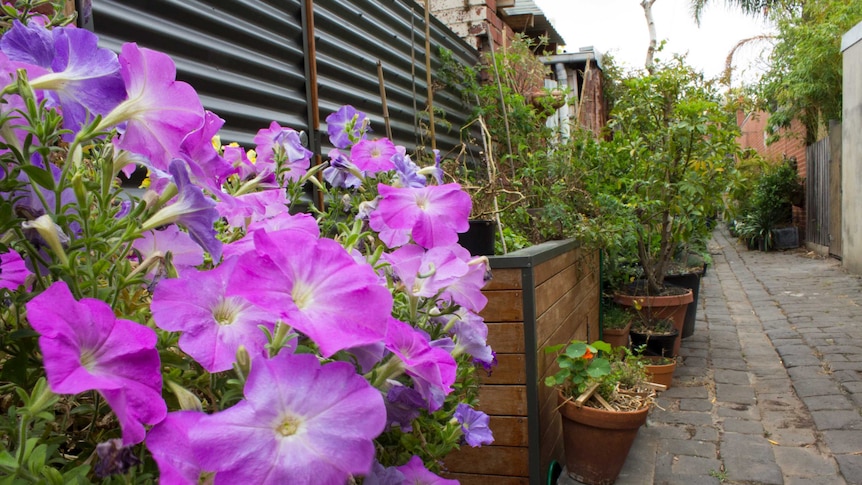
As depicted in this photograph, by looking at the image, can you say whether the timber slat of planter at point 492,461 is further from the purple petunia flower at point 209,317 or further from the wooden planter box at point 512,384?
the purple petunia flower at point 209,317

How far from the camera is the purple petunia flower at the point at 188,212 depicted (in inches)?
23.2

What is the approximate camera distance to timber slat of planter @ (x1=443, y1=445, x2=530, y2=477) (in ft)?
8.66

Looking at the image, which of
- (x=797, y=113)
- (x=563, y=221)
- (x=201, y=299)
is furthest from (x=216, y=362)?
(x=797, y=113)

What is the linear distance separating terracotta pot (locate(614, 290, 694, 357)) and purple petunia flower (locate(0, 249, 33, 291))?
502 centimetres

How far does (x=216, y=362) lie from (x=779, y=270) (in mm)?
11967

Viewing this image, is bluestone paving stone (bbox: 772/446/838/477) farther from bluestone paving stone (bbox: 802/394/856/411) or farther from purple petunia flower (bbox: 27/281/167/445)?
purple petunia flower (bbox: 27/281/167/445)

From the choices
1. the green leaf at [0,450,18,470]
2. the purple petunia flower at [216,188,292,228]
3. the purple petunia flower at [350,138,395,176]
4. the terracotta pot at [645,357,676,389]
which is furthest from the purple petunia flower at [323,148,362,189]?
the terracotta pot at [645,357,676,389]

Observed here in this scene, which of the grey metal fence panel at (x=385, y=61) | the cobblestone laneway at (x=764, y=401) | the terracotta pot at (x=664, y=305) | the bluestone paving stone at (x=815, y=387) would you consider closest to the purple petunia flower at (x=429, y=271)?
the grey metal fence panel at (x=385, y=61)

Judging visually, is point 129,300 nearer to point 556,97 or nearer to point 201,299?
point 201,299

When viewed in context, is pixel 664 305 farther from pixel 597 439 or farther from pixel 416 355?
pixel 416 355

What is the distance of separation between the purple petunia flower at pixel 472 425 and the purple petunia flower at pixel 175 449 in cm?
68

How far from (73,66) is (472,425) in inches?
33.9

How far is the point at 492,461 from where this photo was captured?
2.68 m

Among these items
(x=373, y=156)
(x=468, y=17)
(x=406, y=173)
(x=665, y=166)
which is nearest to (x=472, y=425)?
(x=406, y=173)
